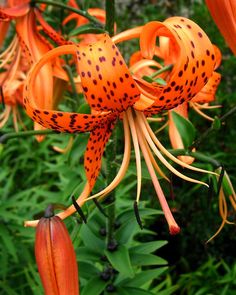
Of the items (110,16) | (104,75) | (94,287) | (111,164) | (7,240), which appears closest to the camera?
(104,75)

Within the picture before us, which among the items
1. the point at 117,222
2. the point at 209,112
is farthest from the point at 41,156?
the point at 117,222

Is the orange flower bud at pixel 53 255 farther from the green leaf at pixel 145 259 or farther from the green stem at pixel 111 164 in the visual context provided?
the green leaf at pixel 145 259

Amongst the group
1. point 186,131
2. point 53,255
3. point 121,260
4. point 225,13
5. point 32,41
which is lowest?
point 121,260

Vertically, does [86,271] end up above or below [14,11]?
below

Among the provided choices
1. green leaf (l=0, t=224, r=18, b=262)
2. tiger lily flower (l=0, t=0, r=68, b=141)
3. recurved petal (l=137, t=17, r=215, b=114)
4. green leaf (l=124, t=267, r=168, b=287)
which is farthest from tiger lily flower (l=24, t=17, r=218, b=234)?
green leaf (l=0, t=224, r=18, b=262)

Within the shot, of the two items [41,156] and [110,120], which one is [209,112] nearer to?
[41,156]

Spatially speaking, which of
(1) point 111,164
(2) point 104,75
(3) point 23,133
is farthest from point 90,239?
(2) point 104,75

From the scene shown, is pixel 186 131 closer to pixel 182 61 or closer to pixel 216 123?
pixel 216 123
